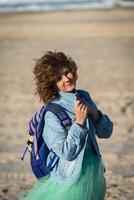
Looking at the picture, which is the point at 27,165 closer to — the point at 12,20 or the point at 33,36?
the point at 33,36

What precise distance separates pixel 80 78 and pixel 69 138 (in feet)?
36.2

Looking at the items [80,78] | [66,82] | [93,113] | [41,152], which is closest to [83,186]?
[41,152]

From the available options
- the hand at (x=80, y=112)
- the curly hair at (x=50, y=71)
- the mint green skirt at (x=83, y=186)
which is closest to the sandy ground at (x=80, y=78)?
the curly hair at (x=50, y=71)

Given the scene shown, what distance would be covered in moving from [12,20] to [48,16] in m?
2.32

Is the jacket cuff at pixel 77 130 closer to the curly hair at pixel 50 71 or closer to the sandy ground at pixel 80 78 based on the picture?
the curly hair at pixel 50 71

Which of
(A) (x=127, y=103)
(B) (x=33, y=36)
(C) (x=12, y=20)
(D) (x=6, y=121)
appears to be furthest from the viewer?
(C) (x=12, y=20)

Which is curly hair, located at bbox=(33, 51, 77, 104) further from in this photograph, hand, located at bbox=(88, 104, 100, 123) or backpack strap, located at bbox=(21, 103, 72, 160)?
hand, located at bbox=(88, 104, 100, 123)

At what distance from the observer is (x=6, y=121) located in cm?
1086

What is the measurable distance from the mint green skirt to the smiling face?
38cm

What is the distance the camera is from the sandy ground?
795 centimetres

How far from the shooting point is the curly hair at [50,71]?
13.7 ft

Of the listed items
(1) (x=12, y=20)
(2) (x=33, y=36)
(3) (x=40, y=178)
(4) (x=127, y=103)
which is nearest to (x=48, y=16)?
(1) (x=12, y=20)

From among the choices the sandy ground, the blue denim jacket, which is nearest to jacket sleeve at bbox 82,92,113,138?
the blue denim jacket

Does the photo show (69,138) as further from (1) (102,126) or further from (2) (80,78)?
(2) (80,78)
